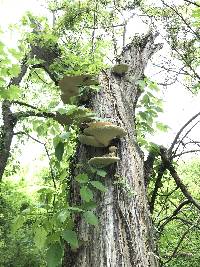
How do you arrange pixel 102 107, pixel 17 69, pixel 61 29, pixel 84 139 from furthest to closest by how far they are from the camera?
pixel 61 29, pixel 17 69, pixel 102 107, pixel 84 139

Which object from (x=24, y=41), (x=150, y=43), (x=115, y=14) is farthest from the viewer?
(x=115, y=14)

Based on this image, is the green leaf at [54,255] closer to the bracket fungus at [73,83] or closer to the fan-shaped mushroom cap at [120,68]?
the bracket fungus at [73,83]

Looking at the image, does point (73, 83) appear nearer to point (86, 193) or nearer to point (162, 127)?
point (162, 127)

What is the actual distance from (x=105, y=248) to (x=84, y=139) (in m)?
0.81

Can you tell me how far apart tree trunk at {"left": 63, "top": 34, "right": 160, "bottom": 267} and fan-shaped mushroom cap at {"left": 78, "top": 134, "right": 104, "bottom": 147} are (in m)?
0.06

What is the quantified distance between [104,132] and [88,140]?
0.16m

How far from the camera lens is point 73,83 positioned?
314cm

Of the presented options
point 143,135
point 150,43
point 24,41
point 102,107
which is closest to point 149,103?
point 143,135

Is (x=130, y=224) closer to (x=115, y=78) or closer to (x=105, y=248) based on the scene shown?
(x=105, y=248)

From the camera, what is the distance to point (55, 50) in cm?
477

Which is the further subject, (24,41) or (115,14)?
(115,14)

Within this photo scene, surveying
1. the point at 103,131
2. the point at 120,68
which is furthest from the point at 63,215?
the point at 120,68

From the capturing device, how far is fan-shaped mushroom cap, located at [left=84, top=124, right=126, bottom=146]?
2.45m

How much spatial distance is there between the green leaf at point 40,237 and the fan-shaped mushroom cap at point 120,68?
80.7 inches
